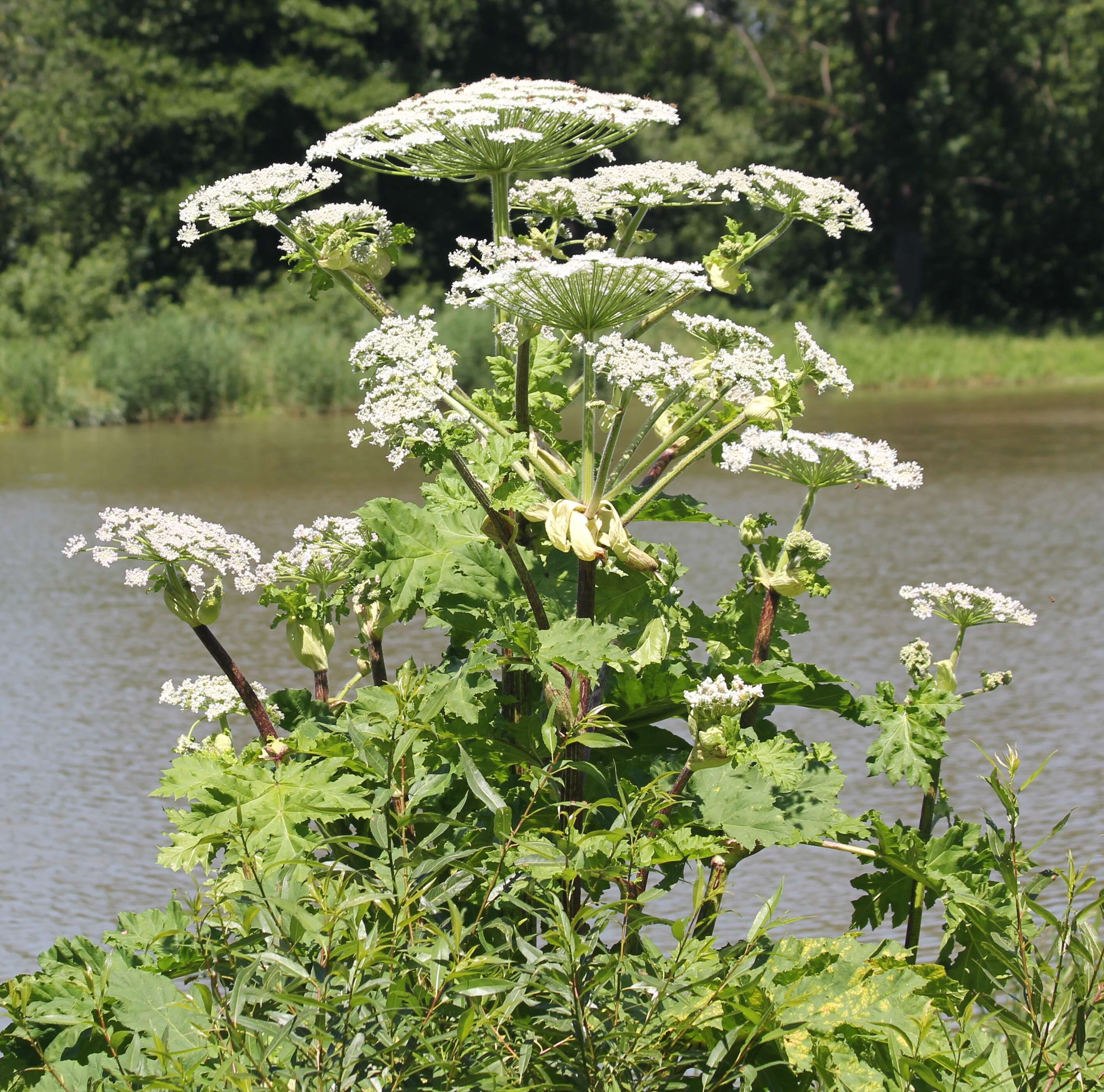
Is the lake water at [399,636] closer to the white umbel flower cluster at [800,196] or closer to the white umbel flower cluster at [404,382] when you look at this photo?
the white umbel flower cluster at [404,382]

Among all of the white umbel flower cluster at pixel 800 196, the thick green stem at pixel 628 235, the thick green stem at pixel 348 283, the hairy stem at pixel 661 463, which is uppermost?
the white umbel flower cluster at pixel 800 196

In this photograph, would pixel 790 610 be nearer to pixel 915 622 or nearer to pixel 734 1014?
pixel 734 1014

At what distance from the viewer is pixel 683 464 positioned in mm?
1878

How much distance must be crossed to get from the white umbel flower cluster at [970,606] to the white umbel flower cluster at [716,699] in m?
0.59

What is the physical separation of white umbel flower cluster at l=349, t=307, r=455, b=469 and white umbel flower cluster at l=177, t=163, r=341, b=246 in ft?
0.68

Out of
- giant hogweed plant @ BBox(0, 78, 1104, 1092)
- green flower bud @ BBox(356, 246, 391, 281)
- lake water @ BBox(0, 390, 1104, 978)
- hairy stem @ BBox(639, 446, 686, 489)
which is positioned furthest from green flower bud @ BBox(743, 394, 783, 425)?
lake water @ BBox(0, 390, 1104, 978)

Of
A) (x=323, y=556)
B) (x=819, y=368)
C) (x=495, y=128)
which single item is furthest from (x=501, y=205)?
(x=323, y=556)

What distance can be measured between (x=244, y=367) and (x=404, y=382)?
477 inches

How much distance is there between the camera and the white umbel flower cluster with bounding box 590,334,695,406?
168cm

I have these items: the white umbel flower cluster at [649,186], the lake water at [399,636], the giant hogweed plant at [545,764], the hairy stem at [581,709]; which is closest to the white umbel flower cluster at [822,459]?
the giant hogweed plant at [545,764]

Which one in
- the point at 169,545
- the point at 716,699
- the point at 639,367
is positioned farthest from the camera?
the point at 169,545

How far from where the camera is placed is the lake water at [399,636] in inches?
99.3

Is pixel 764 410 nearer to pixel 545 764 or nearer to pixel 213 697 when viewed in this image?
pixel 545 764

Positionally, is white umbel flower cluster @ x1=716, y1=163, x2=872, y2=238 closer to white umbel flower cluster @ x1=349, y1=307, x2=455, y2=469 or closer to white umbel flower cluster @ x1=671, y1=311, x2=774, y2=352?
white umbel flower cluster @ x1=671, y1=311, x2=774, y2=352
